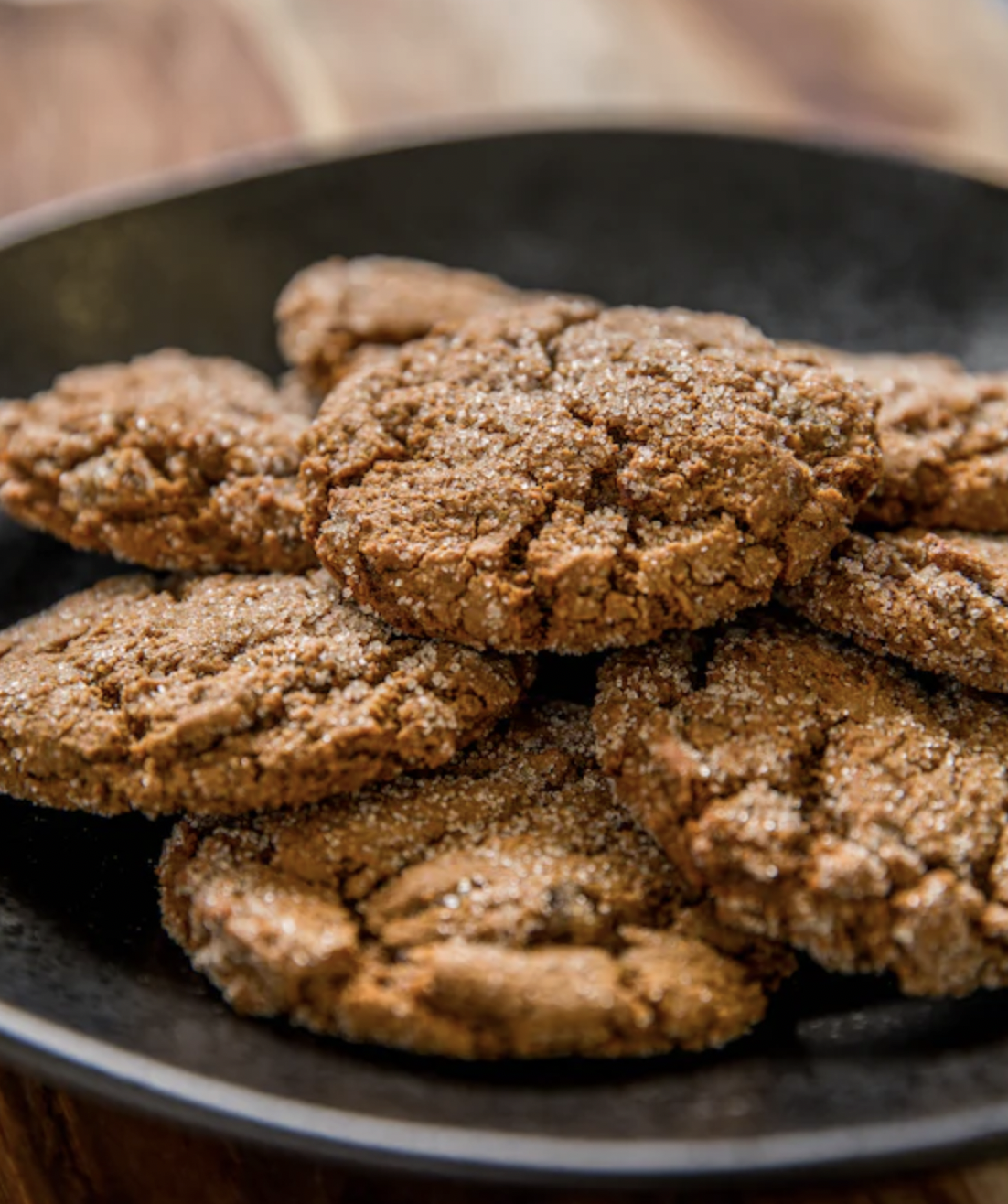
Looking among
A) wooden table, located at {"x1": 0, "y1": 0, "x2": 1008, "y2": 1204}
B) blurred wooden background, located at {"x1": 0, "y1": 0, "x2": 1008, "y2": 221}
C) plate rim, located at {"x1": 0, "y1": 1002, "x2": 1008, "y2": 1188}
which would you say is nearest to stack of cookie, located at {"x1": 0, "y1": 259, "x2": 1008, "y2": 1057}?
plate rim, located at {"x1": 0, "y1": 1002, "x2": 1008, "y2": 1188}

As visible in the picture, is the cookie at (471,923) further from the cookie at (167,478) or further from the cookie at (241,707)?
the cookie at (167,478)

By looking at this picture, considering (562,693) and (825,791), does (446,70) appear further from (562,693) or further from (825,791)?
(825,791)

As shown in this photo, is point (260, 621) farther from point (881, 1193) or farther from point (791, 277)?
point (791, 277)

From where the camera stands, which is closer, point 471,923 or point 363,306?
point 471,923

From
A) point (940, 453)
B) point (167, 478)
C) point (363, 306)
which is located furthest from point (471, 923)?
point (363, 306)

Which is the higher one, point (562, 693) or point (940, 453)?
point (940, 453)

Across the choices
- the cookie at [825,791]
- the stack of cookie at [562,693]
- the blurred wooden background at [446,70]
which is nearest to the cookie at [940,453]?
the stack of cookie at [562,693]

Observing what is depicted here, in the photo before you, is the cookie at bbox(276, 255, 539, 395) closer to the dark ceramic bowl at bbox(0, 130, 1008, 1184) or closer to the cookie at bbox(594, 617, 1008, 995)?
the dark ceramic bowl at bbox(0, 130, 1008, 1184)
